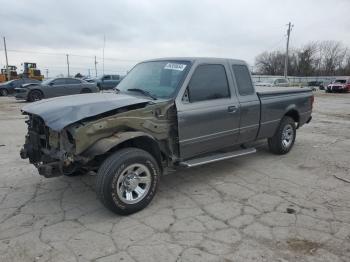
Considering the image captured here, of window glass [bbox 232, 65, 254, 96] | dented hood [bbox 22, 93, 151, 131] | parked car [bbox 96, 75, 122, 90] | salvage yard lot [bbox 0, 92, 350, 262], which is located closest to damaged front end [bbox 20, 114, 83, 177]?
dented hood [bbox 22, 93, 151, 131]

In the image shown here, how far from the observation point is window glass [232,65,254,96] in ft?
18.7

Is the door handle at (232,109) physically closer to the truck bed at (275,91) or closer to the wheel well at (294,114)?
the truck bed at (275,91)

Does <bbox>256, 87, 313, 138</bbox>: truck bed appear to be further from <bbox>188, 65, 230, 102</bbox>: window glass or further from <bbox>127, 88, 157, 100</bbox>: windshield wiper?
<bbox>127, 88, 157, 100</bbox>: windshield wiper

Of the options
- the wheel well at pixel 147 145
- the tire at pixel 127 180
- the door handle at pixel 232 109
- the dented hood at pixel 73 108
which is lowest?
the tire at pixel 127 180

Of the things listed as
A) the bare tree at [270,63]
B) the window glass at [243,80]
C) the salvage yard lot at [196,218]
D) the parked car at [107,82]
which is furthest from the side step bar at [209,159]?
the bare tree at [270,63]

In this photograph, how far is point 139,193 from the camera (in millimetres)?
4285

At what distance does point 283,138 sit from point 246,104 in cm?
171

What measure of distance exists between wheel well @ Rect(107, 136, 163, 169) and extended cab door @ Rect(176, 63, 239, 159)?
39cm

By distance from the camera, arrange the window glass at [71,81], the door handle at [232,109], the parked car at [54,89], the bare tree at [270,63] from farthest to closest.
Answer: the bare tree at [270,63] < the window glass at [71,81] < the parked car at [54,89] < the door handle at [232,109]

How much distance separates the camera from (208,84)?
520cm

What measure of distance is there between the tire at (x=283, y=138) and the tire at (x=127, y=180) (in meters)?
3.33

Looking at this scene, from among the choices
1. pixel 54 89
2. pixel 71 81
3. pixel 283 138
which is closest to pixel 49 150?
pixel 283 138

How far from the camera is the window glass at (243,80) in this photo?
5.71m

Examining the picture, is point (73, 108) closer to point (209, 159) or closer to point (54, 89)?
point (209, 159)
